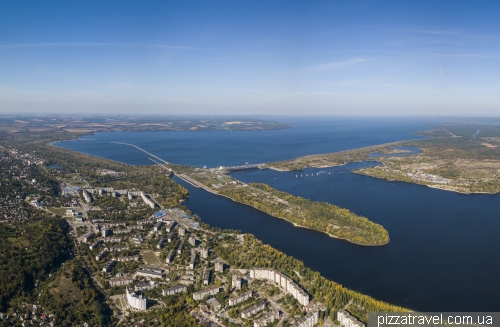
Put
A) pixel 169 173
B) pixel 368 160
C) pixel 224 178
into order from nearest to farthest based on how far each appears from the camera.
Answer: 1. pixel 224 178
2. pixel 169 173
3. pixel 368 160

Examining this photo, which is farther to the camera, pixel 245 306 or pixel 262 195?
pixel 262 195

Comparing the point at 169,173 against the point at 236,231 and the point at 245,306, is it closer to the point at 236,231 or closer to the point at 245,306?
the point at 236,231

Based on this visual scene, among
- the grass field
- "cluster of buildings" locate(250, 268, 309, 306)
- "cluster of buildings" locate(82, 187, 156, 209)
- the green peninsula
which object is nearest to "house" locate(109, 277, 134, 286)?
the grass field

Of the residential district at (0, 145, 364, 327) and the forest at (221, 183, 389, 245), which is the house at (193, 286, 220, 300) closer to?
the residential district at (0, 145, 364, 327)

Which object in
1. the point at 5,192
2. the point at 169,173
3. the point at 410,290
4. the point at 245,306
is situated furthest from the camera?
the point at 169,173

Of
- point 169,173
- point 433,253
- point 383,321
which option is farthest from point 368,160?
point 383,321

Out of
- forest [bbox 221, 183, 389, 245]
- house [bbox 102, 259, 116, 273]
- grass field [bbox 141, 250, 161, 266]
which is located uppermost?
forest [bbox 221, 183, 389, 245]

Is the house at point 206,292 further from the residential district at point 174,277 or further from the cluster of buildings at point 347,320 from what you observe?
the cluster of buildings at point 347,320

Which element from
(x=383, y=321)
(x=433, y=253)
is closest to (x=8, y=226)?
(x=383, y=321)
